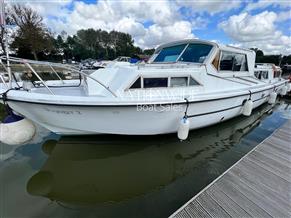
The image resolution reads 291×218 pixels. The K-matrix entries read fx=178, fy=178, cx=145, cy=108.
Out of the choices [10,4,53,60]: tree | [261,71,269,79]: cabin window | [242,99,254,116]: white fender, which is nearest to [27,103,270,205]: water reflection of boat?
[242,99,254,116]: white fender

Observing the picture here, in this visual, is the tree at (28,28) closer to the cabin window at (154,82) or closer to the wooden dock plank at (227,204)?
the cabin window at (154,82)

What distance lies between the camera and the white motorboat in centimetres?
327

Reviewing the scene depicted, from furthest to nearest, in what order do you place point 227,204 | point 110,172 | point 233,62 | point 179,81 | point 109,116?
point 233,62 → point 179,81 → point 109,116 → point 110,172 → point 227,204

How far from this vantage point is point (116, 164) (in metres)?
3.52

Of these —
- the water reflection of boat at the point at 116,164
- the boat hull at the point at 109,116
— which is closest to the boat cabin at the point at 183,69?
the boat hull at the point at 109,116

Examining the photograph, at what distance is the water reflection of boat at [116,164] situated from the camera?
2881 millimetres

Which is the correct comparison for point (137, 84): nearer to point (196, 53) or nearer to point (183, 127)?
point (183, 127)

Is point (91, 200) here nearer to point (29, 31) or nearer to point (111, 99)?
point (111, 99)

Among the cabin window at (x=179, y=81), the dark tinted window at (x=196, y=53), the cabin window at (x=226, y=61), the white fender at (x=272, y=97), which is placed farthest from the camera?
the white fender at (x=272, y=97)

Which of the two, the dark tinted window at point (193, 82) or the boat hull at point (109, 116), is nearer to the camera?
the boat hull at point (109, 116)

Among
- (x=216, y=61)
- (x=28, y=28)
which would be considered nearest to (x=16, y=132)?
(x=216, y=61)

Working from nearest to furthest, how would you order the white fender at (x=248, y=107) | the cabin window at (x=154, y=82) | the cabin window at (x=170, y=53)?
the cabin window at (x=154, y=82)
the cabin window at (x=170, y=53)
the white fender at (x=248, y=107)

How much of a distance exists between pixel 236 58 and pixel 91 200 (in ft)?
17.7

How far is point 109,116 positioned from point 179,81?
1.75 meters
